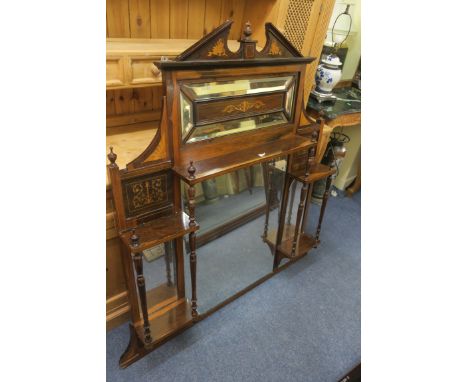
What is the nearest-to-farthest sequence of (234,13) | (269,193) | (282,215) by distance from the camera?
(234,13)
(269,193)
(282,215)

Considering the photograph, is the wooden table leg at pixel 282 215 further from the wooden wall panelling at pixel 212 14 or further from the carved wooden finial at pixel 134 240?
the carved wooden finial at pixel 134 240

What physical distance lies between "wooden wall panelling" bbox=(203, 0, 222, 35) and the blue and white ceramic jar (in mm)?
804

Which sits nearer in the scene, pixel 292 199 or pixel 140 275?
pixel 140 275

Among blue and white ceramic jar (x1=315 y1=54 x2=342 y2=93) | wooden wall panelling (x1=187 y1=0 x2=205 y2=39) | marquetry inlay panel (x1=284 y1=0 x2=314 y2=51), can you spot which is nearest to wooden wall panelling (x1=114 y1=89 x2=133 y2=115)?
wooden wall panelling (x1=187 y1=0 x2=205 y2=39)

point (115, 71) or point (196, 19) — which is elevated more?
point (196, 19)

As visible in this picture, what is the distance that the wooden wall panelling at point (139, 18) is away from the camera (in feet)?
4.16

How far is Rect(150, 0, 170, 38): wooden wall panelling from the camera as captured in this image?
4.33ft

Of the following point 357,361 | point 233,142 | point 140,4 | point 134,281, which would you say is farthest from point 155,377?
point 140,4

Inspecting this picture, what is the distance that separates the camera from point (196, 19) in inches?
57.6

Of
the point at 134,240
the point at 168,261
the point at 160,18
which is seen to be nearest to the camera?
the point at 134,240

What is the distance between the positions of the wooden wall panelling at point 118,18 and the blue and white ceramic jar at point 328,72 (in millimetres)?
1245

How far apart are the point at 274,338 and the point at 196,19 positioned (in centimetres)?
160

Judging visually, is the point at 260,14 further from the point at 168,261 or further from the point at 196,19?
the point at 168,261

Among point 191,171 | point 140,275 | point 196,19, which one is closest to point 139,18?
point 196,19
